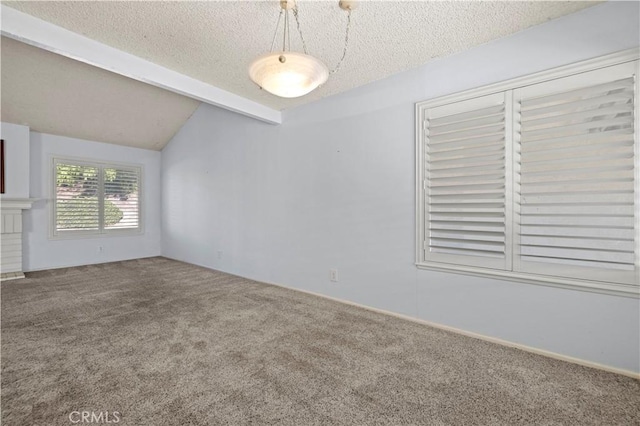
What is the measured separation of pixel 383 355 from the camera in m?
2.14

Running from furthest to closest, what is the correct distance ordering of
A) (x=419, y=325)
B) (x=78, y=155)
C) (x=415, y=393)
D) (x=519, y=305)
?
(x=78, y=155) → (x=419, y=325) → (x=519, y=305) → (x=415, y=393)

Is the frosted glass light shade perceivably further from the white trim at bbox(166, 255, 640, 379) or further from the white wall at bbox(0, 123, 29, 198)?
the white wall at bbox(0, 123, 29, 198)

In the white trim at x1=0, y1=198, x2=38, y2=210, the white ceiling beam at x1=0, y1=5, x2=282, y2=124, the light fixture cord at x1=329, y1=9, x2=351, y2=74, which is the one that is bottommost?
the white trim at x1=0, y1=198, x2=38, y2=210

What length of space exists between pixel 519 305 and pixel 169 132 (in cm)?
601

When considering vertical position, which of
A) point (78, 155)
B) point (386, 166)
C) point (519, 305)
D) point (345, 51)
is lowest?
point (519, 305)

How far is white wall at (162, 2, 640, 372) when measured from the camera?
2027 millimetres

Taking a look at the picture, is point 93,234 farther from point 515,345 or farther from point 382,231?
point 515,345

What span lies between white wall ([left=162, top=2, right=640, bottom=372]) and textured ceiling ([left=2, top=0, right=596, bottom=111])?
222 millimetres

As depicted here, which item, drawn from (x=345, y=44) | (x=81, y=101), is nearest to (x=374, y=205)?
(x=345, y=44)

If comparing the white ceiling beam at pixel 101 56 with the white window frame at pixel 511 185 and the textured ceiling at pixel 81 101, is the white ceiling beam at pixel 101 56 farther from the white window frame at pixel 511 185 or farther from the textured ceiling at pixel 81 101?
the white window frame at pixel 511 185

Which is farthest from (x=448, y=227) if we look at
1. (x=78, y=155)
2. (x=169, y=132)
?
(x=78, y=155)

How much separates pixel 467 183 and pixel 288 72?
1747 mm

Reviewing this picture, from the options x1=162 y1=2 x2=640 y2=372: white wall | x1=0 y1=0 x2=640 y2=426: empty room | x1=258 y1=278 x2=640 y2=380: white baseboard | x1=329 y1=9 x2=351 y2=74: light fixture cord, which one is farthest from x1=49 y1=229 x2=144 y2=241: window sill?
x1=329 y1=9 x2=351 y2=74: light fixture cord

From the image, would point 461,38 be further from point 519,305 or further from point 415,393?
point 415,393
